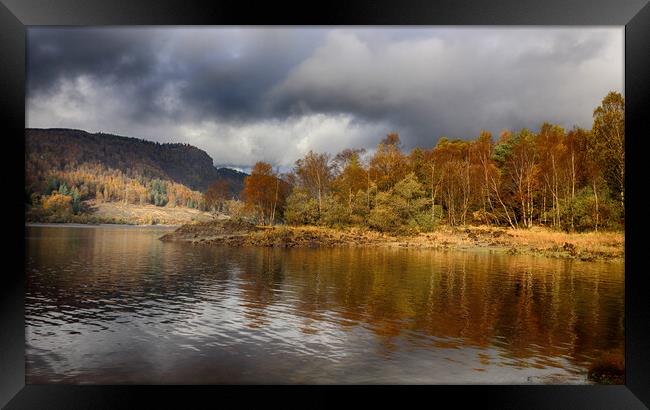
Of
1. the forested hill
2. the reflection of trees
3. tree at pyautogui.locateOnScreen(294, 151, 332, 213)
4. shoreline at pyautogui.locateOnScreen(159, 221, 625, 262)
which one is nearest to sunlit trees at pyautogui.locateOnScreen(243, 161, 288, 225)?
shoreline at pyautogui.locateOnScreen(159, 221, 625, 262)

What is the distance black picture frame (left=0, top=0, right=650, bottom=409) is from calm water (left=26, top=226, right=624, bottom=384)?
58 cm

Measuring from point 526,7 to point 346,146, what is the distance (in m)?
17.0

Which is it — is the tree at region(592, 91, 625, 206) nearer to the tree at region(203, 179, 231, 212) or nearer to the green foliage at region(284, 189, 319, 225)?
the green foliage at region(284, 189, 319, 225)

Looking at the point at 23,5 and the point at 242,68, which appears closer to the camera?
the point at 23,5

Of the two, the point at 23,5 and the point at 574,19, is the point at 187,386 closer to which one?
the point at 23,5

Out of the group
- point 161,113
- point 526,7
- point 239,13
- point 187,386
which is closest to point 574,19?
point 526,7

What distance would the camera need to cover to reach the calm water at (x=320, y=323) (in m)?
5.74

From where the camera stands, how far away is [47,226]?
32125 millimetres

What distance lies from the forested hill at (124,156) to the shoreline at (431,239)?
475 centimetres

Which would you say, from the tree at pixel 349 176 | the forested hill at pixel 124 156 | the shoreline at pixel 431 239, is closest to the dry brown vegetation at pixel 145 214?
the forested hill at pixel 124 156

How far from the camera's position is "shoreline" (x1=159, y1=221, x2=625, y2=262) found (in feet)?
50.8

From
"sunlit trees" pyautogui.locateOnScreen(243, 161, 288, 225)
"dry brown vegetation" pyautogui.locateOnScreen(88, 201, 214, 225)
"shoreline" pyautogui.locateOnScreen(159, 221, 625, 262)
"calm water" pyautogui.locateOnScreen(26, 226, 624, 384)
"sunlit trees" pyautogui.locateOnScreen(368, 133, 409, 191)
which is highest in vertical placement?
"sunlit trees" pyautogui.locateOnScreen(368, 133, 409, 191)

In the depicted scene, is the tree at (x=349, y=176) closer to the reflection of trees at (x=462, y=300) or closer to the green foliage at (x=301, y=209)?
the green foliage at (x=301, y=209)

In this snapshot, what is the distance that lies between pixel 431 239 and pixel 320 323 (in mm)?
13403
